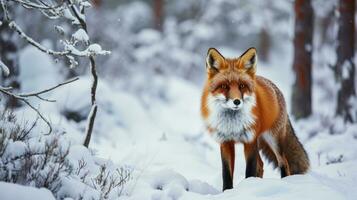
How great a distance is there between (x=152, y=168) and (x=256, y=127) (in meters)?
2.54

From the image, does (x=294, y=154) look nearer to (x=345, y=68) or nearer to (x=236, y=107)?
(x=236, y=107)

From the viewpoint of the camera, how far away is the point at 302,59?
43.1 ft

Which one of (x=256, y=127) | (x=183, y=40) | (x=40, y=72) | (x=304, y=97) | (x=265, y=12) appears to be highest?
(x=265, y=12)

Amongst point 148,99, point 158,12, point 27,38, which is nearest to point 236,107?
point 27,38

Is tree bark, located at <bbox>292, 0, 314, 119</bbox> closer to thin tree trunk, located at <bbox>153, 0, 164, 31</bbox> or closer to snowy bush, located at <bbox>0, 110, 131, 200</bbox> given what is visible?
snowy bush, located at <bbox>0, 110, 131, 200</bbox>

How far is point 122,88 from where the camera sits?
19.6m


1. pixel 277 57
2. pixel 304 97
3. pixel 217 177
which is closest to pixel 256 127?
pixel 217 177

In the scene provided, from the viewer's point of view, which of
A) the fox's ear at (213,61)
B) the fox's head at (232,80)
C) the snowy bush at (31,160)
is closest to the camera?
the snowy bush at (31,160)

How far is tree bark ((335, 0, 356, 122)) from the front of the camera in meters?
12.2

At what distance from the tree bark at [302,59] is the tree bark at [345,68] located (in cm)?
96

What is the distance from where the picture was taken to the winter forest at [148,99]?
4.87m

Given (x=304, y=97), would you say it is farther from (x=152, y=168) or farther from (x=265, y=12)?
(x=265, y=12)

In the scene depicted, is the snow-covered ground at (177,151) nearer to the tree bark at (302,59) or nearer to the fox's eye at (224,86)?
the tree bark at (302,59)

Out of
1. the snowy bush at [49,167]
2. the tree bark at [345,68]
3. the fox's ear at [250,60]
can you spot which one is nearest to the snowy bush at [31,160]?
the snowy bush at [49,167]
